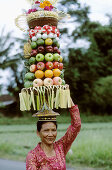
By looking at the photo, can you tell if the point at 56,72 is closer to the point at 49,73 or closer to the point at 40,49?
the point at 49,73

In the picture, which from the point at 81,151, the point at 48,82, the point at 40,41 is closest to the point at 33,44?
the point at 40,41

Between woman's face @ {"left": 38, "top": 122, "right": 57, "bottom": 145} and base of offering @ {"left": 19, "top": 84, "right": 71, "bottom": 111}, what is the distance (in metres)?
0.17

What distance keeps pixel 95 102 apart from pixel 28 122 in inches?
194

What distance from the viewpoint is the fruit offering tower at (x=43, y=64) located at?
9.11ft

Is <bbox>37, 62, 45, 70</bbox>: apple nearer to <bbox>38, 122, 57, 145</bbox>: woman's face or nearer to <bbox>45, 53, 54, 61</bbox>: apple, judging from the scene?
<bbox>45, 53, 54, 61</bbox>: apple

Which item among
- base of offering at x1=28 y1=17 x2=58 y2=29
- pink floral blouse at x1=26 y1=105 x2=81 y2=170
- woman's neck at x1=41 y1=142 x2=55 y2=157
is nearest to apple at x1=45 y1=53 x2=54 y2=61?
base of offering at x1=28 y1=17 x2=58 y2=29

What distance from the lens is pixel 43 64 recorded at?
2.83 meters

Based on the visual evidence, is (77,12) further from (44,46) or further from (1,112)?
(44,46)

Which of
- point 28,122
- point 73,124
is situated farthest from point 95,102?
point 73,124

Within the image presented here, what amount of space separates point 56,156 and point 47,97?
57 cm

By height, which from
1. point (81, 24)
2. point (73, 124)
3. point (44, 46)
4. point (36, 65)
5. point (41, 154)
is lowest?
point (41, 154)

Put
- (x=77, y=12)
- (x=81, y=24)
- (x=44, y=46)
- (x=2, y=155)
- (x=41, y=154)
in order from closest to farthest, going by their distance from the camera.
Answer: (x=41, y=154) → (x=44, y=46) → (x=2, y=155) → (x=77, y=12) → (x=81, y=24)

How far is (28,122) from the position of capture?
16.8 m

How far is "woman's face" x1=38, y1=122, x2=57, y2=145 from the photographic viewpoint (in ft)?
8.97
